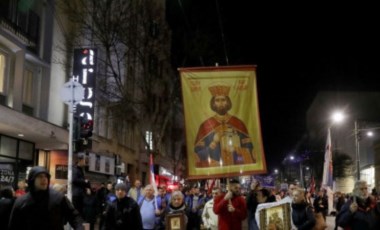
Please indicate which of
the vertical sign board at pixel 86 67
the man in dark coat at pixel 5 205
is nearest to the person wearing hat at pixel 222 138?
the man in dark coat at pixel 5 205

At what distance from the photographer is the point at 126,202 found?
357 inches

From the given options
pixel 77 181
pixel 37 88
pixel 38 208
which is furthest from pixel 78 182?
pixel 37 88

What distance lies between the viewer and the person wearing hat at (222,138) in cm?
887

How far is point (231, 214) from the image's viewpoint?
351 inches

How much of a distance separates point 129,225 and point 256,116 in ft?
8.83

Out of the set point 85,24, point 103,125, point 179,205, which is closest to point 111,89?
point 103,125

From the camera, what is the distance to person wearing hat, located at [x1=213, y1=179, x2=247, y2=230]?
8867 millimetres

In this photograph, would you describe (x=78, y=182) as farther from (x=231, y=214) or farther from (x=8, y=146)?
(x=8, y=146)

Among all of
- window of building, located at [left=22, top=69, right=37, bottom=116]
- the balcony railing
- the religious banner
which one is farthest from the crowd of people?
window of building, located at [left=22, top=69, right=37, bottom=116]

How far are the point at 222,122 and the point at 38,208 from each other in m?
4.01

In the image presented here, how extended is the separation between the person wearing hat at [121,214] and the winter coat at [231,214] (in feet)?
4.31

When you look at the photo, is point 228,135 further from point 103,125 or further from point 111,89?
point 103,125

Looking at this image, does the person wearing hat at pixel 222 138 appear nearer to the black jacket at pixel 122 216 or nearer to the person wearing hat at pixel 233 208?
the person wearing hat at pixel 233 208

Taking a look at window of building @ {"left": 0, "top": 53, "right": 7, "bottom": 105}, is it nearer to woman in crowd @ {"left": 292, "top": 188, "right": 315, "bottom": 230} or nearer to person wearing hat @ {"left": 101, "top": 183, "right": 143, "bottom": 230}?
person wearing hat @ {"left": 101, "top": 183, "right": 143, "bottom": 230}
